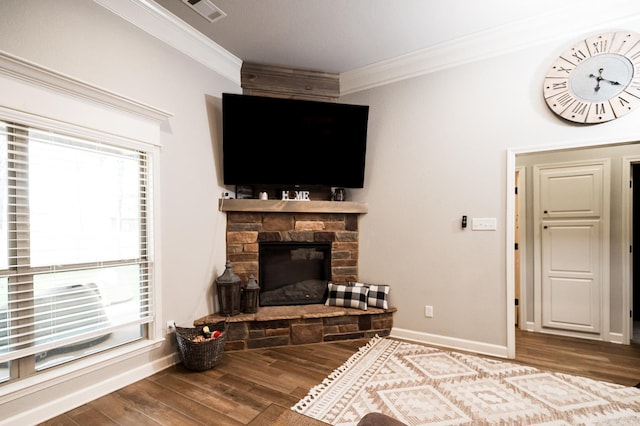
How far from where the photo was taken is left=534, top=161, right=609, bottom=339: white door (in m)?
3.16

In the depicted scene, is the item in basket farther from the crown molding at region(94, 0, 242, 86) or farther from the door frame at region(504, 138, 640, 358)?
the door frame at region(504, 138, 640, 358)

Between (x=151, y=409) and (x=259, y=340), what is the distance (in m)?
1.05

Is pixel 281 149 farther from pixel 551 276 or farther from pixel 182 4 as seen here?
pixel 551 276

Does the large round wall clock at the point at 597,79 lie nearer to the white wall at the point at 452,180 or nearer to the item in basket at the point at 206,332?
the white wall at the point at 452,180

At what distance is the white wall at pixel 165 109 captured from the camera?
1.81m

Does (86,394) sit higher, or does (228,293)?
(228,293)

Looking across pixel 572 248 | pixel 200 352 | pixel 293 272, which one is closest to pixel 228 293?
pixel 200 352

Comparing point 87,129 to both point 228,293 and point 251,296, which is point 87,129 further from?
point 251,296

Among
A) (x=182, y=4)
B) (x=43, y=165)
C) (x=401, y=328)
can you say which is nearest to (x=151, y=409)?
(x=43, y=165)

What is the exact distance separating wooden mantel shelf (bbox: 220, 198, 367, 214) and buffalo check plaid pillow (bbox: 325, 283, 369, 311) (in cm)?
85

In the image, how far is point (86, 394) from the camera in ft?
6.54

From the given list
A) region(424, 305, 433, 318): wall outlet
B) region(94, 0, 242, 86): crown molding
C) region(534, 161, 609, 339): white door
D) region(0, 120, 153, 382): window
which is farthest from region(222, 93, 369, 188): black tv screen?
region(534, 161, 609, 339): white door

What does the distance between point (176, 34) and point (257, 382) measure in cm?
294

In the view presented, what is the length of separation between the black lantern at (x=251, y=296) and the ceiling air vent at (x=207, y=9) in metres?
2.38
